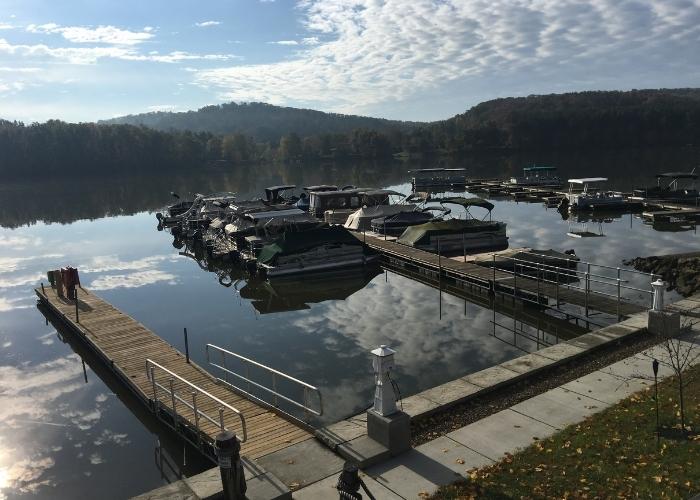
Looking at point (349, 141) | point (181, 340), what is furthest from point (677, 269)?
point (349, 141)

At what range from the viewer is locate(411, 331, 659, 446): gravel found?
1083 centimetres

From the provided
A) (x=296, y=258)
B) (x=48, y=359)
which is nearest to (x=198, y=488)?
(x=48, y=359)

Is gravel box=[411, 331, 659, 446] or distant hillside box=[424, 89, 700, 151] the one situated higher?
distant hillside box=[424, 89, 700, 151]

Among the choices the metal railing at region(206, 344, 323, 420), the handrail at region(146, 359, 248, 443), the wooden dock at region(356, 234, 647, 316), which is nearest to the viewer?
the handrail at region(146, 359, 248, 443)

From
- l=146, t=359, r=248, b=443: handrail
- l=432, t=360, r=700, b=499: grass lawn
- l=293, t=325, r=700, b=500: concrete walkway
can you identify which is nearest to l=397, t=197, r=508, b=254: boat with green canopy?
l=293, t=325, r=700, b=500: concrete walkway

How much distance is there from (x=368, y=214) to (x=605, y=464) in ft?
109

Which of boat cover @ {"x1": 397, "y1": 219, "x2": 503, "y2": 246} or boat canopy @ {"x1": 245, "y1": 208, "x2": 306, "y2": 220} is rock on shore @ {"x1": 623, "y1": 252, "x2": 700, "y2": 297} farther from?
boat canopy @ {"x1": 245, "y1": 208, "x2": 306, "y2": 220}

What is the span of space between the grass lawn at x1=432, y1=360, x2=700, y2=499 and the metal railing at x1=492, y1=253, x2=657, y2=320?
8.41 metres

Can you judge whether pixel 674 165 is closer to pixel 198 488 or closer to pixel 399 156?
pixel 399 156

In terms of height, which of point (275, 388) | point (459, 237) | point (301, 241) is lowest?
point (275, 388)

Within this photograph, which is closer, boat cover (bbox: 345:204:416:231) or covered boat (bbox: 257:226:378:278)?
covered boat (bbox: 257:226:378:278)

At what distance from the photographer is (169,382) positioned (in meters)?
15.1

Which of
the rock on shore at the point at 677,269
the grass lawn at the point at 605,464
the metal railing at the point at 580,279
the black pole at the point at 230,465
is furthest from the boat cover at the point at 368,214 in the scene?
the black pole at the point at 230,465

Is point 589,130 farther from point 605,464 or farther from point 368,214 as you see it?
point 605,464
